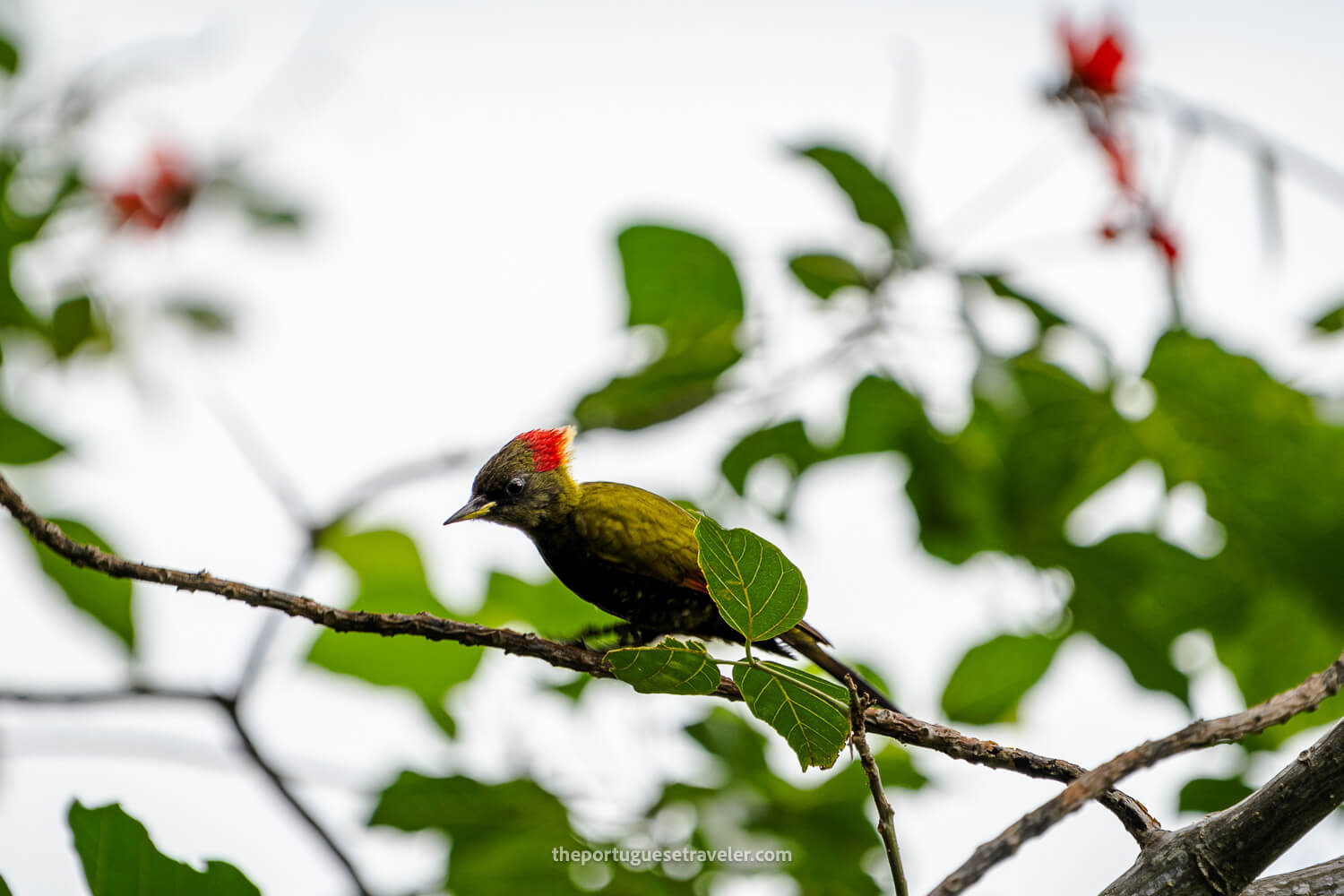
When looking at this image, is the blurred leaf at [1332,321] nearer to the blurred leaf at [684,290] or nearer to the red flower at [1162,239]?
the red flower at [1162,239]

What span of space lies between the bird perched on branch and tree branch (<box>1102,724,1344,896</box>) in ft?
1.06

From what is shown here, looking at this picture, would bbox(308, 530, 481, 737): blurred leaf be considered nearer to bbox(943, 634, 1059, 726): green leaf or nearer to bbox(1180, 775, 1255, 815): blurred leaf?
bbox(943, 634, 1059, 726): green leaf

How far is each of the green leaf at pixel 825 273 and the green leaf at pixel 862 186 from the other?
0.10 metres

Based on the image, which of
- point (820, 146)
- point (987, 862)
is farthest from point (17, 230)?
point (987, 862)

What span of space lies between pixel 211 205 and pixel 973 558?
96.2 inches

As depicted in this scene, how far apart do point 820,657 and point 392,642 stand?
1066 mm

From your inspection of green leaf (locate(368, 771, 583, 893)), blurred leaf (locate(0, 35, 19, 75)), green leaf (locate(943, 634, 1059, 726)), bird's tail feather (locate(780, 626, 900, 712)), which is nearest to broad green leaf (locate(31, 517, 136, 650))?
green leaf (locate(368, 771, 583, 893))

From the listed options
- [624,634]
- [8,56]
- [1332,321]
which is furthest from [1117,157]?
[8,56]

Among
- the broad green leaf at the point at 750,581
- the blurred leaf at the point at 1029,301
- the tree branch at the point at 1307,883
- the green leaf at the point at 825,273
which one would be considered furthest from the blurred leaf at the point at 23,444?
the tree branch at the point at 1307,883

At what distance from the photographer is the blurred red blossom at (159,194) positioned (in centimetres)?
287

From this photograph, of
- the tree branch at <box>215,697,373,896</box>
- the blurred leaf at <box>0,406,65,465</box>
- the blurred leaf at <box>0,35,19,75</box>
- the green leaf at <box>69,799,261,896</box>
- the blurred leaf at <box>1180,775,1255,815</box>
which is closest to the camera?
the green leaf at <box>69,799,261,896</box>

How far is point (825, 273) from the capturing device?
188cm

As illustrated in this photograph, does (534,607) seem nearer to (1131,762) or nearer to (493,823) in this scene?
(493,823)

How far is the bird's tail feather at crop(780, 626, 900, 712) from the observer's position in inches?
41.3
